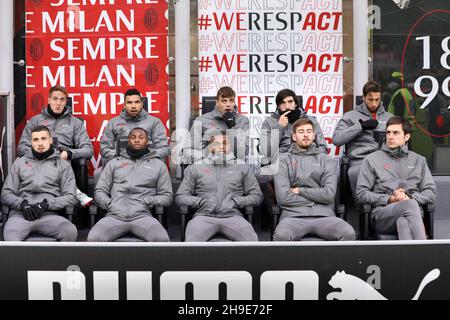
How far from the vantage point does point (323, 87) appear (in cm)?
1013

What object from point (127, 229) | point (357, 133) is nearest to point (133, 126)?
point (127, 229)

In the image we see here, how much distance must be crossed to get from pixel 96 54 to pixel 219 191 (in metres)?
2.65

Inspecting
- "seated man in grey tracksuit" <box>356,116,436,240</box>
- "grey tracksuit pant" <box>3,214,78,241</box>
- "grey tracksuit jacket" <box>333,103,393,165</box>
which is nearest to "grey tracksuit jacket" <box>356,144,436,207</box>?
"seated man in grey tracksuit" <box>356,116,436,240</box>

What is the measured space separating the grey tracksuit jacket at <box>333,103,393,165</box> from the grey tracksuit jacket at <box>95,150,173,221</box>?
6.00 feet

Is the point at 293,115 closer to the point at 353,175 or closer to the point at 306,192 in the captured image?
the point at 353,175

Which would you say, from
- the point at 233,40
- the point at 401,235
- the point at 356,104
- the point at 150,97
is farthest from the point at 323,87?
the point at 401,235

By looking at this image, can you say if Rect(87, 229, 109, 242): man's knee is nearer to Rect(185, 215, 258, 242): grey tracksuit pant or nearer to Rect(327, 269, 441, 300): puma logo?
Rect(185, 215, 258, 242): grey tracksuit pant

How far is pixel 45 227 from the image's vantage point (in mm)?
8016

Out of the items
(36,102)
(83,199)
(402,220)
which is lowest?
(402,220)

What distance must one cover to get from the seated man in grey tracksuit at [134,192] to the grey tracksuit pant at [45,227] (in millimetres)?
290

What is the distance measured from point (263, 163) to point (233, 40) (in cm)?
180

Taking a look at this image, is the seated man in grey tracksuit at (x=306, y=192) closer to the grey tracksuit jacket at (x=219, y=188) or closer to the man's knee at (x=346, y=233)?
the man's knee at (x=346, y=233)

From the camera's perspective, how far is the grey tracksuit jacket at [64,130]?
9188 millimetres

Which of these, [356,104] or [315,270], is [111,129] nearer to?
[356,104]
